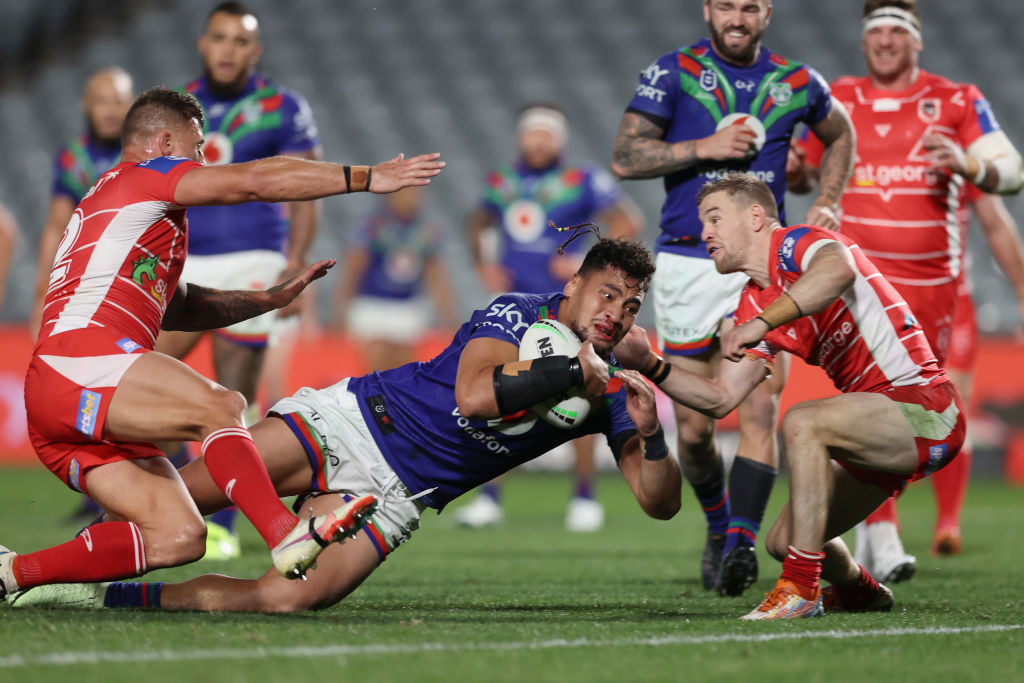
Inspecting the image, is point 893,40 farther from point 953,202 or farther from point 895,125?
point 953,202

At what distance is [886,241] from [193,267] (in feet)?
11.4

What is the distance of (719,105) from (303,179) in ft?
7.77

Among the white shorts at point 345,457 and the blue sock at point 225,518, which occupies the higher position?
the white shorts at point 345,457

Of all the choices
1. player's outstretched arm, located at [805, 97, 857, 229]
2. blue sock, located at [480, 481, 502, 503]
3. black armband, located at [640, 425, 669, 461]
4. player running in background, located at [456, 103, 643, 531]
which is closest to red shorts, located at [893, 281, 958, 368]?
player's outstretched arm, located at [805, 97, 857, 229]

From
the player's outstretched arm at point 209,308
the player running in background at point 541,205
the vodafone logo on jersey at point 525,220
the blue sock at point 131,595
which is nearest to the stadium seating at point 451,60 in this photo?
the player running in background at point 541,205

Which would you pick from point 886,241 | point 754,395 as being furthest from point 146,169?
point 886,241

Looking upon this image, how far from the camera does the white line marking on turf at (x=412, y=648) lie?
3.28m

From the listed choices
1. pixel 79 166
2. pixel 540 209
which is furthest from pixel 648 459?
pixel 540 209

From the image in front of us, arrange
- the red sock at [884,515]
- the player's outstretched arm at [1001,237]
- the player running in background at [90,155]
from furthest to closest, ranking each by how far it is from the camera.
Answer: the player running in background at [90,155]
the player's outstretched arm at [1001,237]
the red sock at [884,515]

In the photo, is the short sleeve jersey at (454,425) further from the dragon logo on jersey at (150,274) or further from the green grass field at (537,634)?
the dragon logo on jersey at (150,274)

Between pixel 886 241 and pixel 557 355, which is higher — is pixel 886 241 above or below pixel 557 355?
above

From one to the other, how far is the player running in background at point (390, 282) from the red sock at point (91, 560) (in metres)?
7.99

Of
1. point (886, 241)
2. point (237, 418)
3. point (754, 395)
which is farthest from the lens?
point (886, 241)

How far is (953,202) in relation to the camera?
21.4 feet
